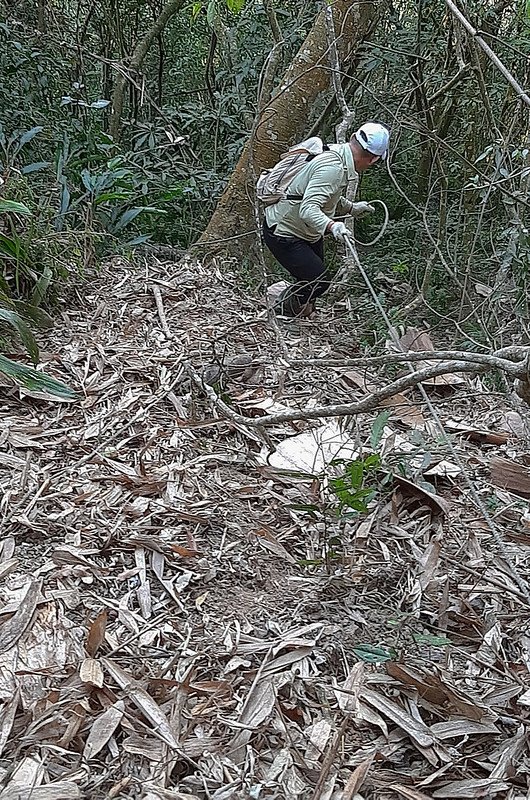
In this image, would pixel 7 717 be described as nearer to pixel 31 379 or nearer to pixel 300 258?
pixel 31 379

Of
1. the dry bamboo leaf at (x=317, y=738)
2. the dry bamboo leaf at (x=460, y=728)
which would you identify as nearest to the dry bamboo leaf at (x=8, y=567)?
the dry bamboo leaf at (x=317, y=738)

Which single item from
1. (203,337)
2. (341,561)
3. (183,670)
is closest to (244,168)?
(203,337)

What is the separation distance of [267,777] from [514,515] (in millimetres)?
1296

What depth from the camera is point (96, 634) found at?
1702 mm

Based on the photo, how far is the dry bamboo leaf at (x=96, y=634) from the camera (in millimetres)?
1681

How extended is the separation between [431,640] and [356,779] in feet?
1.46

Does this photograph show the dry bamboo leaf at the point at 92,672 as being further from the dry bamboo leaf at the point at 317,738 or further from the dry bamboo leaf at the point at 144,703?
the dry bamboo leaf at the point at 317,738

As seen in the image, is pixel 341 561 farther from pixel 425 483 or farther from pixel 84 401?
pixel 84 401

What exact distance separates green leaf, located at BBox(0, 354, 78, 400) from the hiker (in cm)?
155

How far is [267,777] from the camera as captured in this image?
57.7 inches

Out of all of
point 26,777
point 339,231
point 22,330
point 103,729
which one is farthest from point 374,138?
point 26,777

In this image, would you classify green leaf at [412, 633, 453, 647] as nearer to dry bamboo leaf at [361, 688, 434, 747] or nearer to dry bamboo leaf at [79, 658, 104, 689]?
dry bamboo leaf at [361, 688, 434, 747]

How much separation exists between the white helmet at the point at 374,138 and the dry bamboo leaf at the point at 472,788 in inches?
131

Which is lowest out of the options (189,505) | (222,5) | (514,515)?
(514,515)
